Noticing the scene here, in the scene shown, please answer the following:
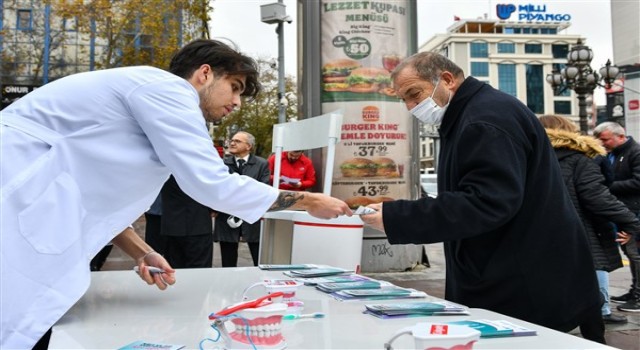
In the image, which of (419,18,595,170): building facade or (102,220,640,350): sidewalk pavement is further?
→ (419,18,595,170): building facade

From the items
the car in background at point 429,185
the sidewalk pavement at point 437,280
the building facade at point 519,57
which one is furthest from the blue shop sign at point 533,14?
the sidewalk pavement at point 437,280

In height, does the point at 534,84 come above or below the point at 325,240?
above

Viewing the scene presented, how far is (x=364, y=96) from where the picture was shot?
7.93 m

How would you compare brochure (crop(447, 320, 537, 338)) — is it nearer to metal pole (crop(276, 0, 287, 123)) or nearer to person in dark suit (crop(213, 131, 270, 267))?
person in dark suit (crop(213, 131, 270, 267))

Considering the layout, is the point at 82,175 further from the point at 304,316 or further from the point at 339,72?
the point at 339,72

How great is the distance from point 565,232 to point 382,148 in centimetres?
584

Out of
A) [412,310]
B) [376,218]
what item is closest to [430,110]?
[376,218]

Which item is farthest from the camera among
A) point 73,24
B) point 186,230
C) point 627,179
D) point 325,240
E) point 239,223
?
point 73,24

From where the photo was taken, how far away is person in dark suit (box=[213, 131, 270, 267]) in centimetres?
613

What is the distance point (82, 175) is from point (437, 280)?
6.42 m

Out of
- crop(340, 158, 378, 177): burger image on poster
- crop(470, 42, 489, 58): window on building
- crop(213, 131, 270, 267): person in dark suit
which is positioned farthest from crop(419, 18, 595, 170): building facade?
crop(213, 131, 270, 267): person in dark suit

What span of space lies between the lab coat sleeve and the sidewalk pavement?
10.6 ft

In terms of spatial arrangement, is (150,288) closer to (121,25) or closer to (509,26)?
(121,25)

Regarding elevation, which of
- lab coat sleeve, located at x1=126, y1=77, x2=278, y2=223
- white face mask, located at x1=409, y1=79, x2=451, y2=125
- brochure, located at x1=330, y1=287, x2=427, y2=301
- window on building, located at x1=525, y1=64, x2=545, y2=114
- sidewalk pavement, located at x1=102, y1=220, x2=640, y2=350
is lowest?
sidewalk pavement, located at x1=102, y1=220, x2=640, y2=350
